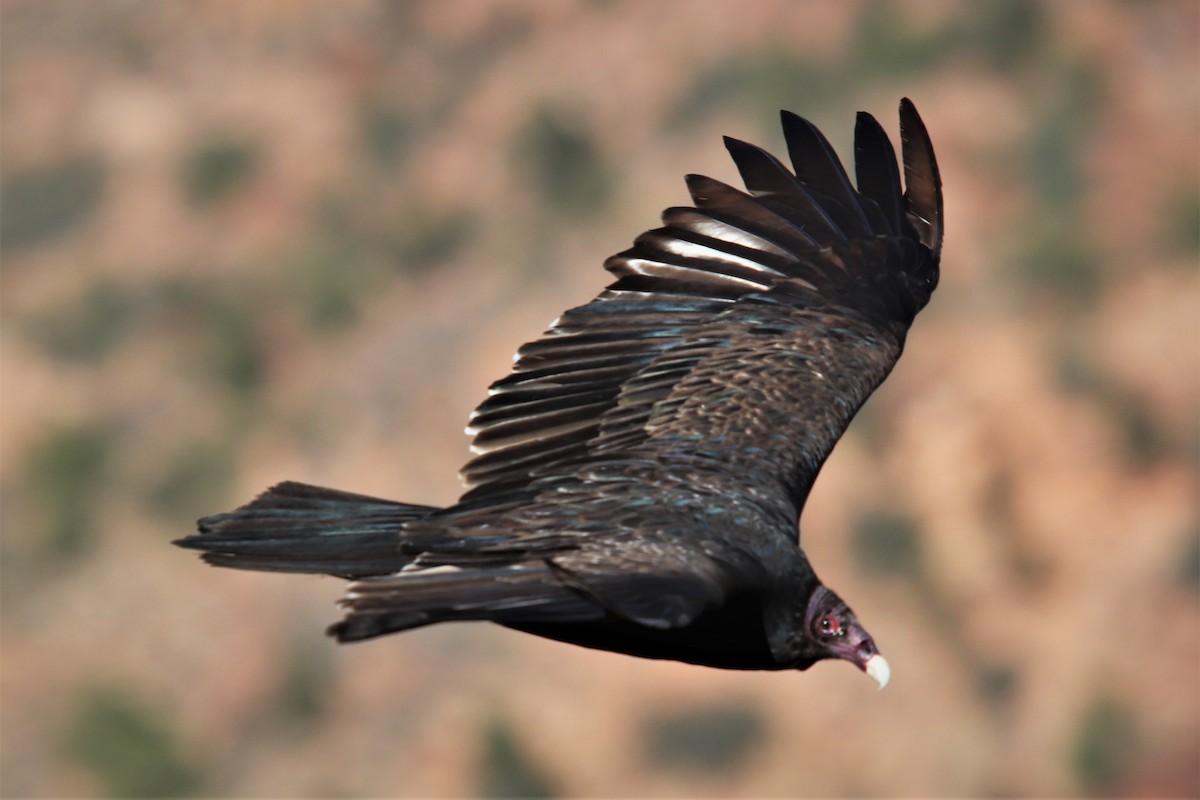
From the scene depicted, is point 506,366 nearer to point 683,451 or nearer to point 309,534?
point 683,451

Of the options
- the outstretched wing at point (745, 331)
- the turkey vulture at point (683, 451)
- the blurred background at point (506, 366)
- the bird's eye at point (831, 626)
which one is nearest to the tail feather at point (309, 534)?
the turkey vulture at point (683, 451)

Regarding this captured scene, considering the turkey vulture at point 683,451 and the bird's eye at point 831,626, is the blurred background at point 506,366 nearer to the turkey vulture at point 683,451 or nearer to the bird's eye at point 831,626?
the turkey vulture at point 683,451

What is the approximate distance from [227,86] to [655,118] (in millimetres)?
7576

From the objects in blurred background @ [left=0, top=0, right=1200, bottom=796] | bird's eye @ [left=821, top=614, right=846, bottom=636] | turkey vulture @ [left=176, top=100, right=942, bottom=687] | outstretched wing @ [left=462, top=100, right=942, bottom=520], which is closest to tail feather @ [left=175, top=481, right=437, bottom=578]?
turkey vulture @ [left=176, top=100, right=942, bottom=687]

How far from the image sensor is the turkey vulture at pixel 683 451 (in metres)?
4.99

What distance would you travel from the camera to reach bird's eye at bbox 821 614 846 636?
18.5 ft

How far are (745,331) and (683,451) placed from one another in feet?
2.69

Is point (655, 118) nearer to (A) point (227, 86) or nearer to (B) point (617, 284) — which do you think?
(A) point (227, 86)

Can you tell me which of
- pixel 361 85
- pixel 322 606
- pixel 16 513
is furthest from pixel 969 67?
pixel 16 513

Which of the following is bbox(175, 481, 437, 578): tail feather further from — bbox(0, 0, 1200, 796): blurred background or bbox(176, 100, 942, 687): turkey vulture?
bbox(0, 0, 1200, 796): blurred background

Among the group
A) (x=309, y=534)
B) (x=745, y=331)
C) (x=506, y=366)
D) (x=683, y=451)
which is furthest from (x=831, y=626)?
(x=506, y=366)

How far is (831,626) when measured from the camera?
5.66 meters

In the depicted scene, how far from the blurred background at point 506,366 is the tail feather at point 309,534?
14.0 meters

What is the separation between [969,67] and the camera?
1069 inches
